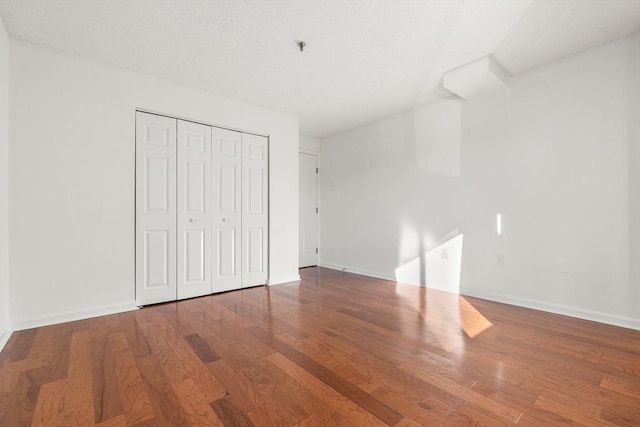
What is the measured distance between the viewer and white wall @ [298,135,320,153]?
557cm

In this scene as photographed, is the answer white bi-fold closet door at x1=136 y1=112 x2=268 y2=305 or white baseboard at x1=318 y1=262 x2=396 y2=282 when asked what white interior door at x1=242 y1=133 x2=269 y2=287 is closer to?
white bi-fold closet door at x1=136 y1=112 x2=268 y2=305

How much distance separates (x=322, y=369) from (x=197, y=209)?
8.05ft

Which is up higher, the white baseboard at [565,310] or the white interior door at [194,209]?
the white interior door at [194,209]

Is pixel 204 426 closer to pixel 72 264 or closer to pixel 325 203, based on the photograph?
pixel 72 264

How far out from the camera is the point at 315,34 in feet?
8.16

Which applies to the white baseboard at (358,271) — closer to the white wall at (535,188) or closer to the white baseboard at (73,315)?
the white wall at (535,188)

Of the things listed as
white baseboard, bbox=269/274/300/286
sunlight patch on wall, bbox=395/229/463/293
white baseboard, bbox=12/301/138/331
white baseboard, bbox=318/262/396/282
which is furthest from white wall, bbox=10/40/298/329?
sunlight patch on wall, bbox=395/229/463/293

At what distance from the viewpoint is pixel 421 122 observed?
414cm

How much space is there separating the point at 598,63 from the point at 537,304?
94.0 inches

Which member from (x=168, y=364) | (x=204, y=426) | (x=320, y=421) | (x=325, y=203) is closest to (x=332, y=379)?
(x=320, y=421)

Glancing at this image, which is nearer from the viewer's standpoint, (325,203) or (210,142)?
(210,142)

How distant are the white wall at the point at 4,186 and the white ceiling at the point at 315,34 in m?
0.26

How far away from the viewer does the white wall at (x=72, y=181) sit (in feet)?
8.28

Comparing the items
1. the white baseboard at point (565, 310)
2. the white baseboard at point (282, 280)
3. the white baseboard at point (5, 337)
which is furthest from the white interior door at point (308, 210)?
the white baseboard at point (5, 337)
